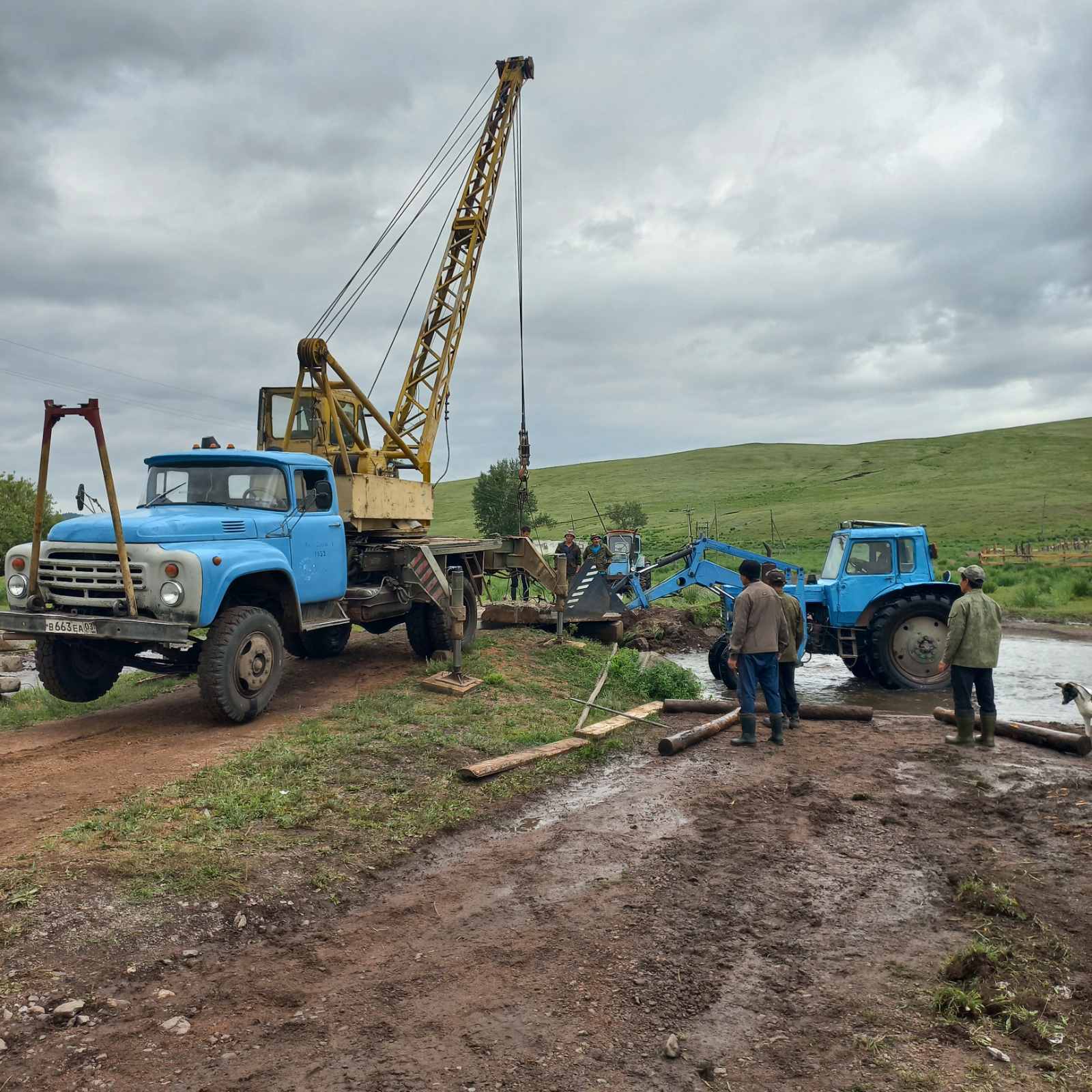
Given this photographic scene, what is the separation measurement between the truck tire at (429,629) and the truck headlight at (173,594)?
4.44 meters

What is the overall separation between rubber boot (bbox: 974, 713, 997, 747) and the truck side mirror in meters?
7.29

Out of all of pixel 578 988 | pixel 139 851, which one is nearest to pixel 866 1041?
pixel 578 988

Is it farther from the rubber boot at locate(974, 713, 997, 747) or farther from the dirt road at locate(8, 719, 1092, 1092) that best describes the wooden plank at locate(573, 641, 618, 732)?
the rubber boot at locate(974, 713, 997, 747)

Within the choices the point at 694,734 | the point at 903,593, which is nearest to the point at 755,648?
the point at 694,734

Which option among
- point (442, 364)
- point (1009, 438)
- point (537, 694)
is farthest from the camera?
point (1009, 438)

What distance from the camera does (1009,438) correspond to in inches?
4043

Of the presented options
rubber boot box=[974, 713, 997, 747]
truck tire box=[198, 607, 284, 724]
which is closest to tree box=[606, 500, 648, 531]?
rubber boot box=[974, 713, 997, 747]

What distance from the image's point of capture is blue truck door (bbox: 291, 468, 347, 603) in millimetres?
9508

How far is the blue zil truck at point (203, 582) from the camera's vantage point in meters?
7.90

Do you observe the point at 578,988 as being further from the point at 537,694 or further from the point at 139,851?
the point at 537,694

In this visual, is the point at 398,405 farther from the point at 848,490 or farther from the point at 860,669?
the point at 848,490

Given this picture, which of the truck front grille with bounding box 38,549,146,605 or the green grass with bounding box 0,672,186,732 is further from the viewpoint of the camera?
the green grass with bounding box 0,672,186,732

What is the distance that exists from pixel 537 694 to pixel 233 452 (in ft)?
14.8

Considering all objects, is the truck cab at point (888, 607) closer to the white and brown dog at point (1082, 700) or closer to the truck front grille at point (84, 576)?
the white and brown dog at point (1082, 700)
